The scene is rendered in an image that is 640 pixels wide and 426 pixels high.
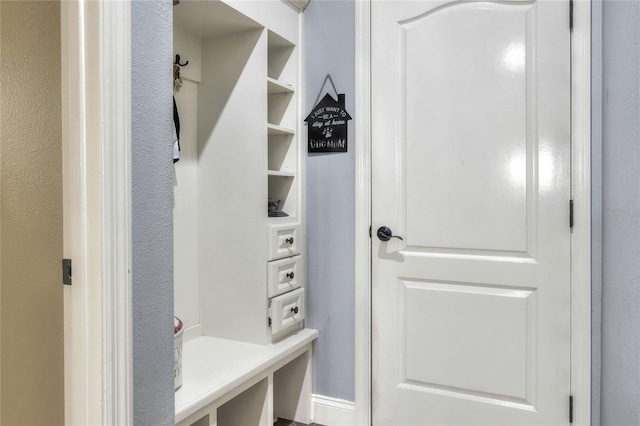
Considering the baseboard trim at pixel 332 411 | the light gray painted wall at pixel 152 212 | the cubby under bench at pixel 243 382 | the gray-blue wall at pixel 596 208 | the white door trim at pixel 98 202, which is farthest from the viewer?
the baseboard trim at pixel 332 411

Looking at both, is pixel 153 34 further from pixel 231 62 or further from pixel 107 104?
pixel 231 62

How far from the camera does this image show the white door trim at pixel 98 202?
109 cm

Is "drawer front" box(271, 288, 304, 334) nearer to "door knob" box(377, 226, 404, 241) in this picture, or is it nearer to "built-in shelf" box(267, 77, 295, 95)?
"door knob" box(377, 226, 404, 241)

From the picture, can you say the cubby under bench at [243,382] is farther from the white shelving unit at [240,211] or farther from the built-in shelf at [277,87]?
the built-in shelf at [277,87]

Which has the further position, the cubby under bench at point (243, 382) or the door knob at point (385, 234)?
the door knob at point (385, 234)

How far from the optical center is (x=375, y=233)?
206 centimetres

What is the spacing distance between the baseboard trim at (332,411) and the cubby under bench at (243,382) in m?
0.04

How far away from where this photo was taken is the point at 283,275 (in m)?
2.07

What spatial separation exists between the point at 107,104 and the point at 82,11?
24 centimetres

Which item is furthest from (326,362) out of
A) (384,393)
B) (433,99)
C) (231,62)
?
(231,62)

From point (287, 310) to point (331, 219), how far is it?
48cm

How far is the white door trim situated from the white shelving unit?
75cm

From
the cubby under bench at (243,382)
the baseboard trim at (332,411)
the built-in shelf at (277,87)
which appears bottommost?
the baseboard trim at (332,411)

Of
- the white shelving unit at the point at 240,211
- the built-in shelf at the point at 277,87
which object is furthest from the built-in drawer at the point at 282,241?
the built-in shelf at the point at 277,87
